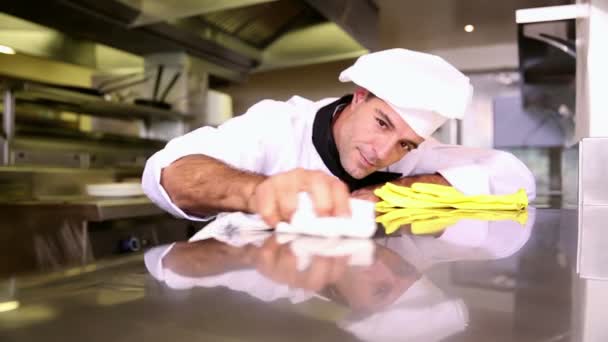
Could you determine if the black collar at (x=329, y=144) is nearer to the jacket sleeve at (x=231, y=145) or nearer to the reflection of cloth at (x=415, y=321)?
the jacket sleeve at (x=231, y=145)

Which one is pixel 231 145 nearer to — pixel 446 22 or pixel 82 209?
pixel 82 209

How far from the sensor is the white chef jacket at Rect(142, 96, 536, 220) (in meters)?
0.88

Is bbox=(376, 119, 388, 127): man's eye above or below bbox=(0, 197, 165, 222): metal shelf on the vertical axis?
above

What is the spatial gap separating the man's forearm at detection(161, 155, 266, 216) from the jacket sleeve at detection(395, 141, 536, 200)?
55 centimetres

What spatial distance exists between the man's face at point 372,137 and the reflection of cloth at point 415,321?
0.72 m

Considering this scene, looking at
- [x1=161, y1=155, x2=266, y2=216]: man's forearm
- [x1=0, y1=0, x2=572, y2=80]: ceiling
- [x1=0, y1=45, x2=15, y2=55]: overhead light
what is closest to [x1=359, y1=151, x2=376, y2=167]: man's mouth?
[x1=161, y1=155, x2=266, y2=216]: man's forearm

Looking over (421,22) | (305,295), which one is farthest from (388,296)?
(421,22)

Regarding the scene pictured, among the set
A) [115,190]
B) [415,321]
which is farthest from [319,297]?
[115,190]

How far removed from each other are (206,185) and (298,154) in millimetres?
454

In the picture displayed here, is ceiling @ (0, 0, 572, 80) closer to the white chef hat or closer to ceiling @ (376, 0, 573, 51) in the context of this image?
ceiling @ (376, 0, 573, 51)

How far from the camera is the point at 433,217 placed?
808mm

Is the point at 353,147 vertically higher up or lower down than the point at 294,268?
higher up

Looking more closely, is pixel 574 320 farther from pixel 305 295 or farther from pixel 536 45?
pixel 536 45

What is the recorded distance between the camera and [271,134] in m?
1.05
